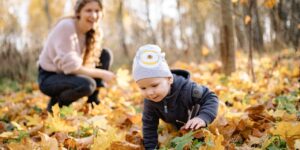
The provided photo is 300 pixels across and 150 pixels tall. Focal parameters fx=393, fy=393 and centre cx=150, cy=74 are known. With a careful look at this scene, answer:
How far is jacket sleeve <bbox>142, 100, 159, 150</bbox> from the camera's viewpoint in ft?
7.55

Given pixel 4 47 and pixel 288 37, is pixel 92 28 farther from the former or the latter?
pixel 4 47

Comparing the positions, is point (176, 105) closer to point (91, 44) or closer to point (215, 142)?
point (215, 142)

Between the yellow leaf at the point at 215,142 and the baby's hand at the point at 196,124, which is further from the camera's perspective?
the baby's hand at the point at 196,124

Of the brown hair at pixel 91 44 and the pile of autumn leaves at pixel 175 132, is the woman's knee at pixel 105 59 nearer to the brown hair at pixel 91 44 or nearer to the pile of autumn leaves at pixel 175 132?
the brown hair at pixel 91 44

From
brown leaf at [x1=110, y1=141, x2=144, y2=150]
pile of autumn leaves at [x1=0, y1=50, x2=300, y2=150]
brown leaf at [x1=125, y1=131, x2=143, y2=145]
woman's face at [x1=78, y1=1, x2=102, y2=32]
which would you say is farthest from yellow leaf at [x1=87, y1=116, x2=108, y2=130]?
woman's face at [x1=78, y1=1, x2=102, y2=32]

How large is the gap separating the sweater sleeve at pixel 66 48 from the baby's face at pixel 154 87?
4.96 ft

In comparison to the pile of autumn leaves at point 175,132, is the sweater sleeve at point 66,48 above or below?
above

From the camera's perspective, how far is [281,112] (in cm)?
242

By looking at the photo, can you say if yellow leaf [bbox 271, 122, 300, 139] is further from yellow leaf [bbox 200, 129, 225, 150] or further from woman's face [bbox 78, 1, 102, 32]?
woman's face [bbox 78, 1, 102, 32]

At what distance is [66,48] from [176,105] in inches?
62.9

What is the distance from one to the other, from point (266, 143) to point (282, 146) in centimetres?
15

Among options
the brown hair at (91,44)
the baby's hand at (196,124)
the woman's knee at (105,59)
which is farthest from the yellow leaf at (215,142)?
the woman's knee at (105,59)

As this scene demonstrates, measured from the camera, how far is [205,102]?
228cm

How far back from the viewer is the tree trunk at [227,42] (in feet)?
16.2
